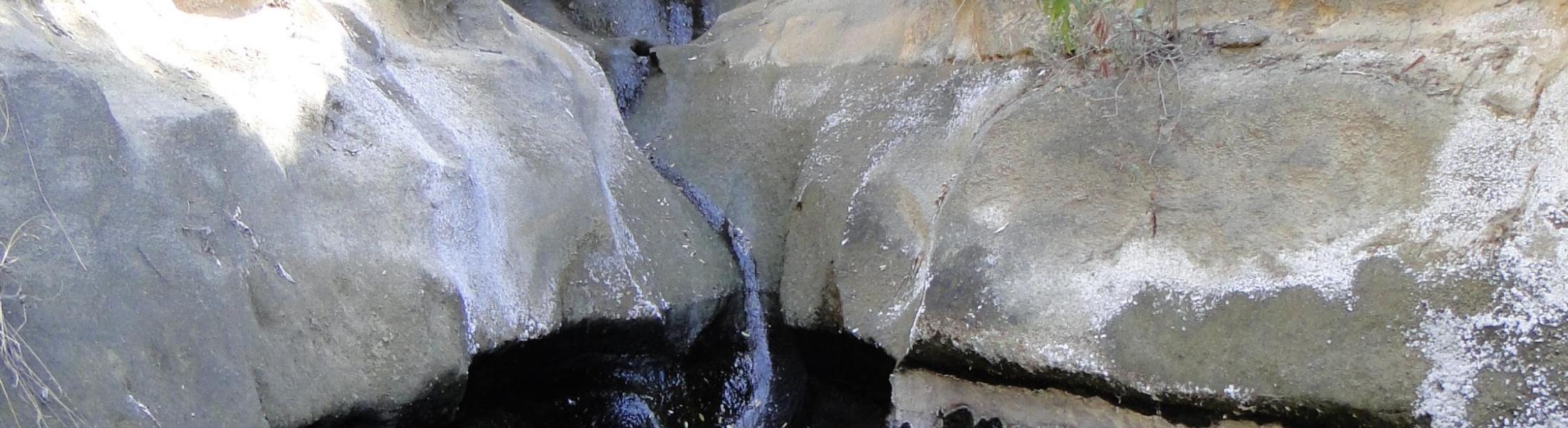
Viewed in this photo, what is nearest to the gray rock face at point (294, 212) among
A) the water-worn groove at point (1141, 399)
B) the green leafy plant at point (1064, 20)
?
the water-worn groove at point (1141, 399)

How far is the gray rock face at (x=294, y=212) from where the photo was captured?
2717 mm

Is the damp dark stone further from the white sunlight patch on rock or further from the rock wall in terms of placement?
the white sunlight patch on rock

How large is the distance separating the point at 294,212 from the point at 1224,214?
283cm

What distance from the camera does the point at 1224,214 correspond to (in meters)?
3.32

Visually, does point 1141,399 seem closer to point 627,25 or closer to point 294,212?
point 294,212

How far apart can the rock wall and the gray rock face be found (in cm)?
97

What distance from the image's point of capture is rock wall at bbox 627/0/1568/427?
2844mm

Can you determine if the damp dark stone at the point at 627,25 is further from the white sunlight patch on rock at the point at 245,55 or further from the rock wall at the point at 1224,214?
the white sunlight patch on rock at the point at 245,55

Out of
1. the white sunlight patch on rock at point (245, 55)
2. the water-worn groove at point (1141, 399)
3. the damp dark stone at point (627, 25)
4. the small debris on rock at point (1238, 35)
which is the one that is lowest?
the damp dark stone at point (627, 25)

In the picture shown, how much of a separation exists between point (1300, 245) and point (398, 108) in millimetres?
2975

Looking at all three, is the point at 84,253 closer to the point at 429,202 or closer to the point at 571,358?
the point at 429,202

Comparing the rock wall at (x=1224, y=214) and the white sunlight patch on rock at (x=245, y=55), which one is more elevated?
the white sunlight patch on rock at (x=245, y=55)

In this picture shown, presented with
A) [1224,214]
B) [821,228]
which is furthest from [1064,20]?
[821,228]

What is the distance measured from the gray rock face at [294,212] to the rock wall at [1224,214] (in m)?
0.97
